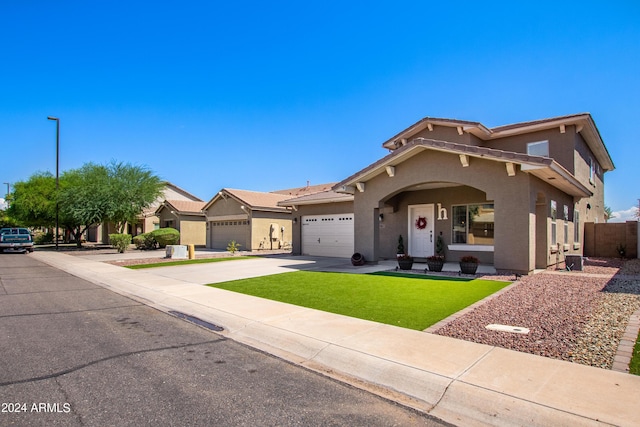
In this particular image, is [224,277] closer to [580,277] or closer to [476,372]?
[476,372]

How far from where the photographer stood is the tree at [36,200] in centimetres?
3158

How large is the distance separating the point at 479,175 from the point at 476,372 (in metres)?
8.91

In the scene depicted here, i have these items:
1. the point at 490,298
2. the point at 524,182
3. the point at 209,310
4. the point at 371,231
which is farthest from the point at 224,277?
the point at 524,182

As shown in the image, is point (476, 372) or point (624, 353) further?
point (624, 353)

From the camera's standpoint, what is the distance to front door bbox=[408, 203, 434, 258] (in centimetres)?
1608

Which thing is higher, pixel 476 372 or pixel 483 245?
pixel 483 245

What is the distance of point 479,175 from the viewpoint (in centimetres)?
1209

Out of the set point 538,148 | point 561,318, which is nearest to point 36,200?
point 538,148

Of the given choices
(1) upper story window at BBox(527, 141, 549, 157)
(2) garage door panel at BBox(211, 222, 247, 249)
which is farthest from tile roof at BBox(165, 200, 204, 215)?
(1) upper story window at BBox(527, 141, 549, 157)

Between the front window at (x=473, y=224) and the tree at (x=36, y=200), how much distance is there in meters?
31.1

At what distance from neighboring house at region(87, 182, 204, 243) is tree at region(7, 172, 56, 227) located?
14.8 ft

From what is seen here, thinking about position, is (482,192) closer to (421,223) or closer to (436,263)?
(421,223)

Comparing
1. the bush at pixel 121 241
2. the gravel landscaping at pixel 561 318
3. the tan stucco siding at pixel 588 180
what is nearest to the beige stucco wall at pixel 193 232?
the bush at pixel 121 241

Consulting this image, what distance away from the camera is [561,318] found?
6.65 metres
